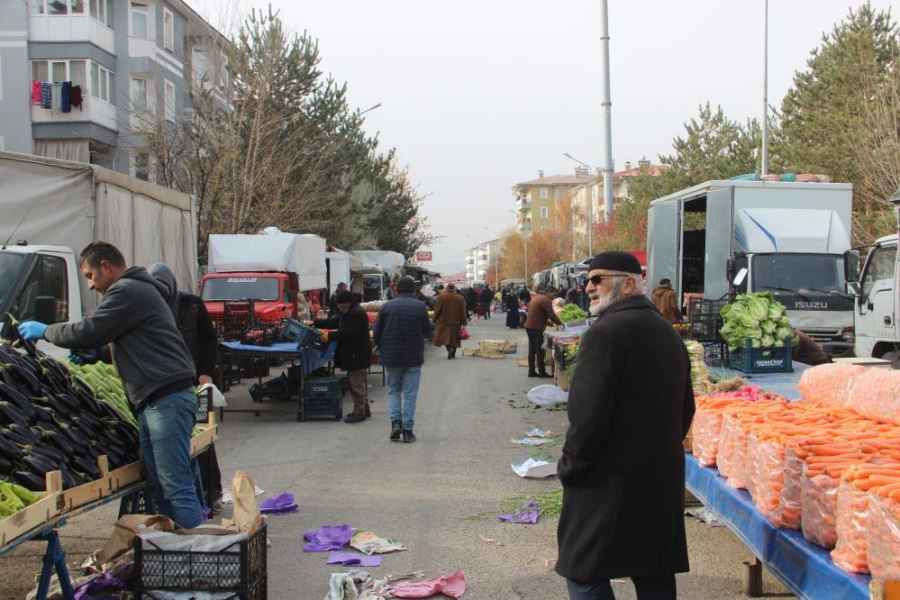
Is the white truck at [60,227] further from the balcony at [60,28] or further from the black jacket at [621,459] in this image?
the balcony at [60,28]

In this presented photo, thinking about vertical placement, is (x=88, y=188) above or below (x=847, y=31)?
below

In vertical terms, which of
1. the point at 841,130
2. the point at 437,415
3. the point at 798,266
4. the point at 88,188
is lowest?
the point at 437,415

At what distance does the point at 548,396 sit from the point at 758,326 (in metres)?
5.81

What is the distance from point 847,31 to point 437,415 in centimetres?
2688

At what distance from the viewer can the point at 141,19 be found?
104 ft

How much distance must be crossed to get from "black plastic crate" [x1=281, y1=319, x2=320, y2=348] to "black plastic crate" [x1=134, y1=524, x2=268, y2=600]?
7.91m

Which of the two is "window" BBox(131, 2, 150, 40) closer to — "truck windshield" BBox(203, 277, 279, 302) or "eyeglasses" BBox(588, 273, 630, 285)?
"truck windshield" BBox(203, 277, 279, 302)

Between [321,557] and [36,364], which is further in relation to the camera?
[321,557]

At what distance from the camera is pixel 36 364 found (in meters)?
5.30

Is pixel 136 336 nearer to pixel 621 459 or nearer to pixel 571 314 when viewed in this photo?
pixel 621 459

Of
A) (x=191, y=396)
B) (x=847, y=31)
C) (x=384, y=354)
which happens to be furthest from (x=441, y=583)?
(x=847, y=31)

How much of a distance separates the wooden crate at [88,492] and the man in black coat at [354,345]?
7082 mm

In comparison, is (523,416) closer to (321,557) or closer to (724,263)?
(724,263)

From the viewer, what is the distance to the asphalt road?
18.7ft
